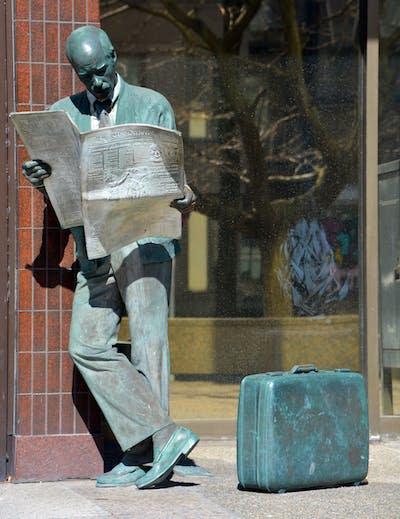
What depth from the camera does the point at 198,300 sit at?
891 cm

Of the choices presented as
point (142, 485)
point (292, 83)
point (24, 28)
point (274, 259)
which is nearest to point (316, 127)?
point (292, 83)

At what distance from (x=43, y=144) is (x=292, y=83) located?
9.22 feet

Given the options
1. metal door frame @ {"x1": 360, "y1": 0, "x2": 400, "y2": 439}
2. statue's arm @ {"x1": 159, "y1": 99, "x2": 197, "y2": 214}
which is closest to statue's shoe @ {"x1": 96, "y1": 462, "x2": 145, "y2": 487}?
statue's arm @ {"x1": 159, "y1": 99, "x2": 197, "y2": 214}

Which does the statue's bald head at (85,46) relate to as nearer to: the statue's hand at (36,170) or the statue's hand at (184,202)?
the statue's hand at (36,170)

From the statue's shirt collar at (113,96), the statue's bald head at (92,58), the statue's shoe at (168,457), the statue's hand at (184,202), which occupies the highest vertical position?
the statue's bald head at (92,58)

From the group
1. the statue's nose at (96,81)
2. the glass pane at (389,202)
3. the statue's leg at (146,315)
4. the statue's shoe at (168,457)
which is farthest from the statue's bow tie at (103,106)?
the glass pane at (389,202)

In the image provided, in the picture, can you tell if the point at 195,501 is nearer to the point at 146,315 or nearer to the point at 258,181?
the point at 146,315

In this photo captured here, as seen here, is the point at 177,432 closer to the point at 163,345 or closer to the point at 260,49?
the point at 163,345

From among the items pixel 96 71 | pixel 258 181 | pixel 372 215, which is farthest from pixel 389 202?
pixel 96 71

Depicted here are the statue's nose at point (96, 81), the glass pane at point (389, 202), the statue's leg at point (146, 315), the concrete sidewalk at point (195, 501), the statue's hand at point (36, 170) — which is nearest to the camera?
the concrete sidewalk at point (195, 501)

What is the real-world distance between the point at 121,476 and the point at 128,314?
0.83 m

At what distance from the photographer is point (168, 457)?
22.3 feet

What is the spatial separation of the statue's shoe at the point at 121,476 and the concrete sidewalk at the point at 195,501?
5cm

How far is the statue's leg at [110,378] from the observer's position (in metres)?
6.88
